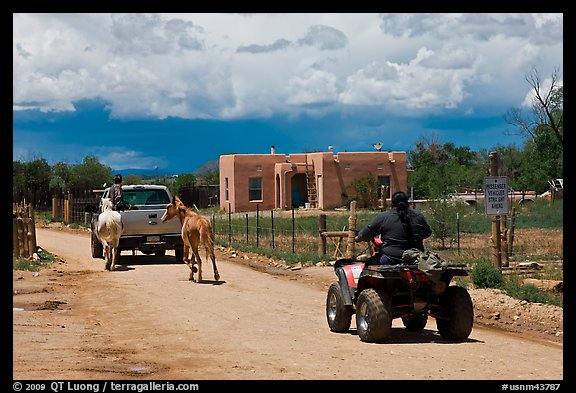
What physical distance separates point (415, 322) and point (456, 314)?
1271 millimetres

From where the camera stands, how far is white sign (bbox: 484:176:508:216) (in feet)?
65.5

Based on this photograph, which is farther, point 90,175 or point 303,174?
point 90,175

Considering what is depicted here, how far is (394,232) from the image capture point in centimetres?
1302

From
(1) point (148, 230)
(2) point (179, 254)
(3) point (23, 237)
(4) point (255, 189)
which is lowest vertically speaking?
(2) point (179, 254)

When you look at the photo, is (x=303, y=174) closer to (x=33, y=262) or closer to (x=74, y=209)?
(x=74, y=209)

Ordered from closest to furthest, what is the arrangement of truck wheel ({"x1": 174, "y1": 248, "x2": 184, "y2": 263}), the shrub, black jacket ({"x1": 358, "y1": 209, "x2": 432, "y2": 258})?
black jacket ({"x1": 358, "y1": 209, "x2": 432, "y2": 258}) → the shrub → truck wheel ({"x1": 174, "y1": 248, "x2": 184, "y2": 263})

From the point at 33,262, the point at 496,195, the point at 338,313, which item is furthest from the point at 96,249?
the point at 338,313

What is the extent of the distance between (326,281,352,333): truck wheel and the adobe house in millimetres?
46276

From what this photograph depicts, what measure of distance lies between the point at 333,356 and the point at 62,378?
3545 mm

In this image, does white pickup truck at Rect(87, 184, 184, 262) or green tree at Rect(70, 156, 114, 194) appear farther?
green tree at Rect(70, 156, 114, 194)

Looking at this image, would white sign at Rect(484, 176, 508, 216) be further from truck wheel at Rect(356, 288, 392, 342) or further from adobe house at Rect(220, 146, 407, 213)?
adobe house at Rect(220, 146, 407, 213)

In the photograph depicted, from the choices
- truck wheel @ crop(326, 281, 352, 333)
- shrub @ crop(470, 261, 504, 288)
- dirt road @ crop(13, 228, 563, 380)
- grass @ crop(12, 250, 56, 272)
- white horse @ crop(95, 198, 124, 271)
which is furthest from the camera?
white horse @ crop(95, 198, 124, 271)

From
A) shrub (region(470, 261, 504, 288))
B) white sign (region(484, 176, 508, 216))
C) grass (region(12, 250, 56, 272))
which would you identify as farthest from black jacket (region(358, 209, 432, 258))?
grass (region(12, 250, 56, 272))

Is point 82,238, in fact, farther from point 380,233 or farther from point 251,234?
point 380,233
